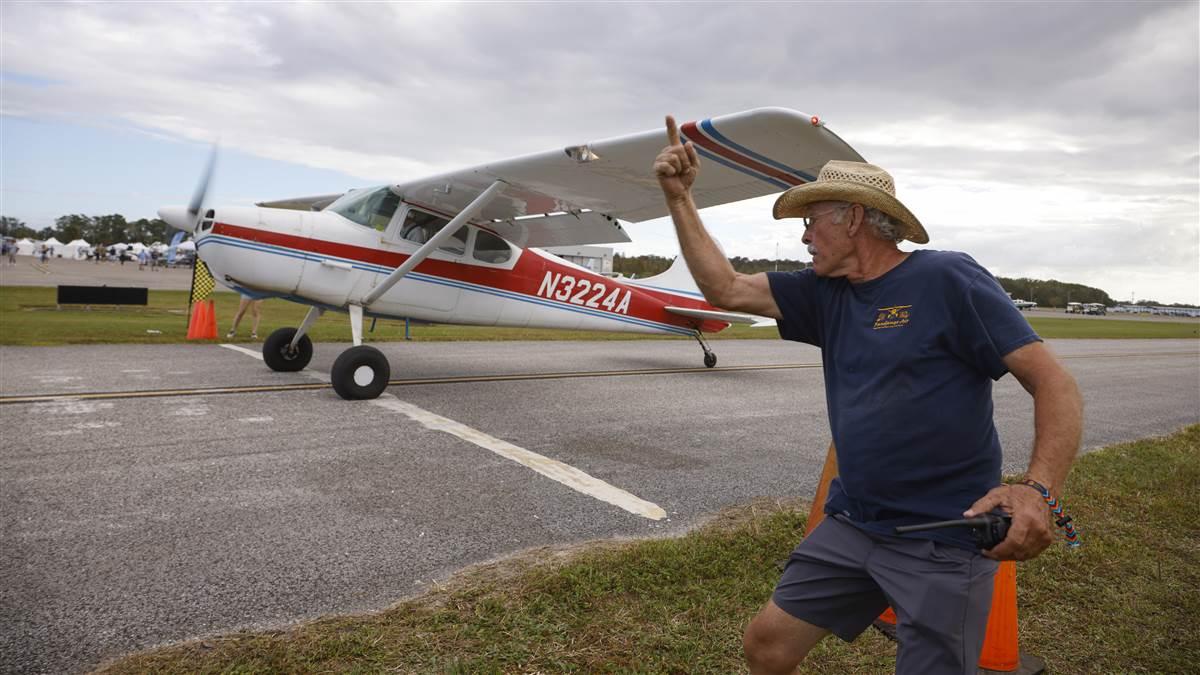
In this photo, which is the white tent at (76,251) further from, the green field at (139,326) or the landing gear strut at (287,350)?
the landing gear strut at (287,350)

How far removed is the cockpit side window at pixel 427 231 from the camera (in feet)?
29.4

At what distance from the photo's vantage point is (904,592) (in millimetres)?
1809

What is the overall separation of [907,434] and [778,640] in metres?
0.70

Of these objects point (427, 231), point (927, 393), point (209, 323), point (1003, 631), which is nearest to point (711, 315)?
point (427, 231)

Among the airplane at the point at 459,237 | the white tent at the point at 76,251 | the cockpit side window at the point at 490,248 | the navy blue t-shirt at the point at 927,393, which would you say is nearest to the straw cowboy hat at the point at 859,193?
the navy blue t-shirt at the point at 927,393

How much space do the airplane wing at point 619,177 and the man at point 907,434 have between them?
7.66 feet

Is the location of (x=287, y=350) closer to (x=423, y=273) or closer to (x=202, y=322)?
(x=423, y=273)

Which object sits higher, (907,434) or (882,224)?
(882,224)

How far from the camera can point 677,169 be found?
2307 mm

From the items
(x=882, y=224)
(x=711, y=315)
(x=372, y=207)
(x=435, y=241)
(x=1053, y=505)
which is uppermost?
(x=372, y=207)

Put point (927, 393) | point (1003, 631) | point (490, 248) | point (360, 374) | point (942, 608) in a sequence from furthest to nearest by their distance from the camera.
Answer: point (490, 248) → point (360, 374) → point (1003, 631) → point (927, 393) → point (942, 608)

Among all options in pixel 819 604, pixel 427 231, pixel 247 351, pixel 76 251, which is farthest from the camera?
pixel 76 251

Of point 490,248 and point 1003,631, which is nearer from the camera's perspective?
point 1003,631

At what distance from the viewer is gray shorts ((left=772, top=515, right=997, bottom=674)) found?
68.9 inches
